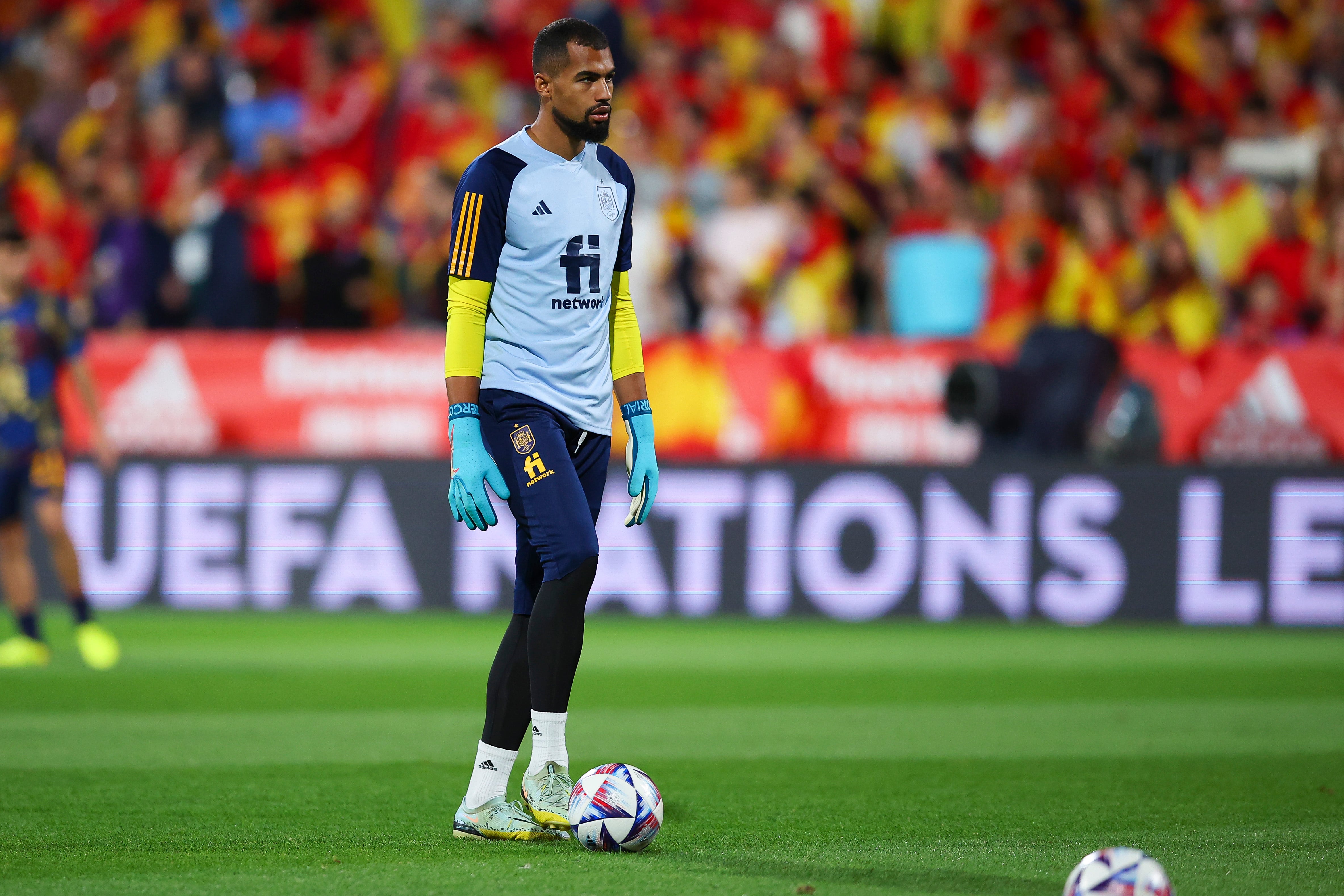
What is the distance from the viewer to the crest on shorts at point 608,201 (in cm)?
520

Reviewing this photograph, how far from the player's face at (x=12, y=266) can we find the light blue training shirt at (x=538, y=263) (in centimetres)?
529

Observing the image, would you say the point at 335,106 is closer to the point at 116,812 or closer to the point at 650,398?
the point at 650,398

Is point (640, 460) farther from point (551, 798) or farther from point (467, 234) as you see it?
point (551, 798)

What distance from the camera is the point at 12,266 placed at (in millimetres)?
9531

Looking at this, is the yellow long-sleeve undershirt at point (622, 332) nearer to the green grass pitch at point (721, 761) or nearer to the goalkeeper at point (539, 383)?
the goalkeeper at point (539, 383)

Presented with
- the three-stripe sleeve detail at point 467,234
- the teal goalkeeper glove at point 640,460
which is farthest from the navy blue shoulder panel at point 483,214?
the teal goalkeeper glove at point 640,460

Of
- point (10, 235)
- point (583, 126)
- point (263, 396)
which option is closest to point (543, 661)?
point (583, 126)

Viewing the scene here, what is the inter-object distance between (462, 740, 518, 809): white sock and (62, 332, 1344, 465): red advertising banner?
742cm

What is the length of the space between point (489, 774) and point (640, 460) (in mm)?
1062

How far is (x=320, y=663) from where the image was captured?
9.86 meters

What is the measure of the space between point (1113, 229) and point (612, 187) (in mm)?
8885

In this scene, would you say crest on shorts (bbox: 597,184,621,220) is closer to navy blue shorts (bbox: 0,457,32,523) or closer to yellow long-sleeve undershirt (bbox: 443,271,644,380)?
yellow long-sleeve undershirt (bbox: 443,271,644,380)

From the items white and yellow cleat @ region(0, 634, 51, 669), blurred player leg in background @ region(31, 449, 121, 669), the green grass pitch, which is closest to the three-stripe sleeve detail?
the green grass pitch

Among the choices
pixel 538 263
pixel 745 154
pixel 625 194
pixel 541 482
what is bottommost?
pixel 541 482
